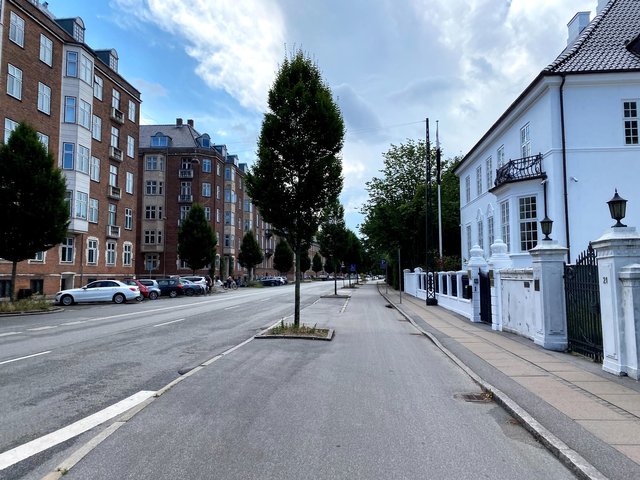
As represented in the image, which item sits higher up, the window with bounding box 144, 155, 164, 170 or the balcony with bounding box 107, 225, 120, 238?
the window with bounding box 144, 155, 164, 170

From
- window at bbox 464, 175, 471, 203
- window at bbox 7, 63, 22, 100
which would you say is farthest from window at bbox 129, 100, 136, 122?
window at bbox 464, 175, 471, 203

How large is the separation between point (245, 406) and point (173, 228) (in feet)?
193

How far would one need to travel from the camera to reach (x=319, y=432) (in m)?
5.23

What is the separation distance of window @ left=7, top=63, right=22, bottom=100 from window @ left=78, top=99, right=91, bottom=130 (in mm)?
5494

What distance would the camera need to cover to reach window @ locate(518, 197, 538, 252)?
2144 cm

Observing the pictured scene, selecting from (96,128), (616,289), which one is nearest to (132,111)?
(96,128)

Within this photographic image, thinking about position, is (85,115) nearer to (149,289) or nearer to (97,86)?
(97,86)

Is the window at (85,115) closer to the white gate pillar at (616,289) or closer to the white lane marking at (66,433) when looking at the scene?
the white lane marking at (66,433)

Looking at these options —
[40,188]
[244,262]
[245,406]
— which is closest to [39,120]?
[40,188]

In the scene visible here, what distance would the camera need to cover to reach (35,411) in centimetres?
593

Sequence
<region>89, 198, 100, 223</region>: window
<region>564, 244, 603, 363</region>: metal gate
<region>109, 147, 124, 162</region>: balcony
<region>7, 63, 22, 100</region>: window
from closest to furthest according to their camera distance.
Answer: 1. <region>564, 244, 603, 363</region>: metal gate
2. <region>7, 63, 22, 100</region>: window
3. <region>89, 198, 100, 223</region>: window
4. <region>109, 147, 124, 162</region>: balcony

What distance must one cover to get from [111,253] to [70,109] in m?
12.8

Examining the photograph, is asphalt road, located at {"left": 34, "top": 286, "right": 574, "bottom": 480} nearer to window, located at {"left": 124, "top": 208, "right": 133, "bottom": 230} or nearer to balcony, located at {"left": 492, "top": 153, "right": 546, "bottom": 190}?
balcony, located at {"left": 492, "top": 153, "right": 546, "bottom": 190}

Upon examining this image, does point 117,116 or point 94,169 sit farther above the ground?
point 117,116
